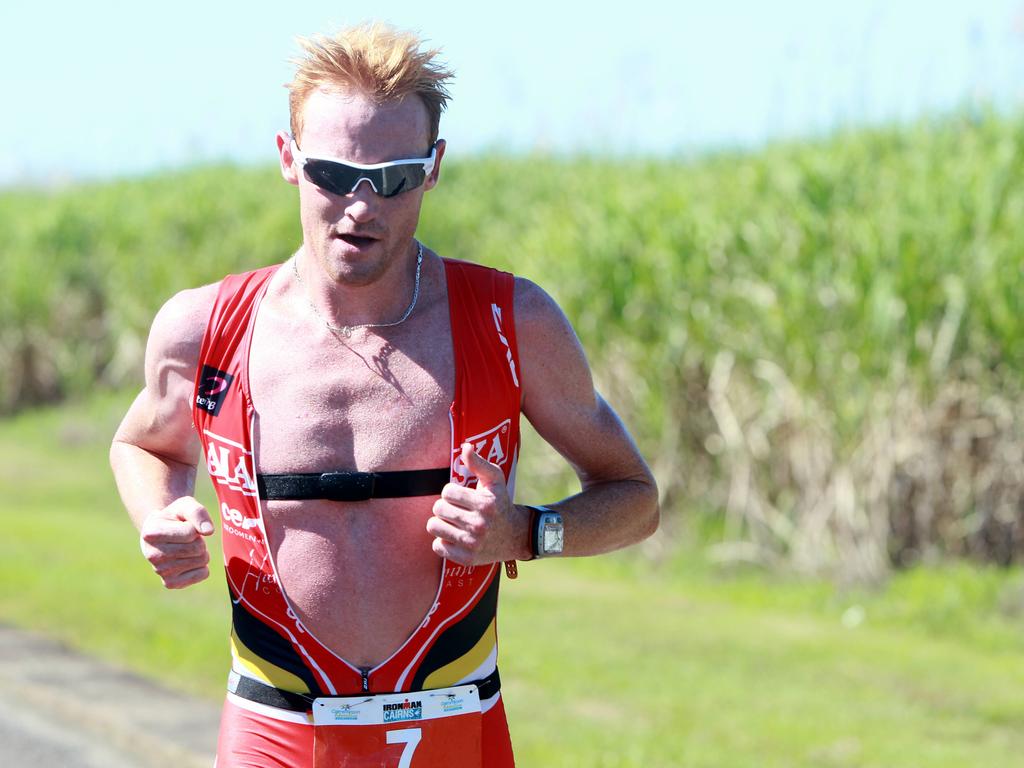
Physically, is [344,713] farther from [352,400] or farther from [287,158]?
[287,158]

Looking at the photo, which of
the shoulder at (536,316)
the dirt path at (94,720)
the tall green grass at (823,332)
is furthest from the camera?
Answer: the tall green grass at (823,332)

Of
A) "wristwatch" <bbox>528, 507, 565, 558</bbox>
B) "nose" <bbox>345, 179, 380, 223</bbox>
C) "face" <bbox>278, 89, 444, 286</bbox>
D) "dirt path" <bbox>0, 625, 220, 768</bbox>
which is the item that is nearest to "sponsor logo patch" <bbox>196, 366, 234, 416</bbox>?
"face" <bbox>278, 89, 444, 286</bbox>

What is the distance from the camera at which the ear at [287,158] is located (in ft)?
10.2

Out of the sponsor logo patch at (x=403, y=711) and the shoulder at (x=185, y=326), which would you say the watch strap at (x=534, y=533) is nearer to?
the sponsor logo patch at (x=403, y=711)

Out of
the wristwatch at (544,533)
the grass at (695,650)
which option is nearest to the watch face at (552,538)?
the wristwatch at (544,533)

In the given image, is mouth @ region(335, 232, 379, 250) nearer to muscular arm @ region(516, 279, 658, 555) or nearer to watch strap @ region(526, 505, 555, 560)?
muscular arm @ region(516, 279, 658, 555)

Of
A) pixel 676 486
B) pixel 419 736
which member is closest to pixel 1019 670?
pixel 676 486

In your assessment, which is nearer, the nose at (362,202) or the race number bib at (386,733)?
the nose at (362,202)

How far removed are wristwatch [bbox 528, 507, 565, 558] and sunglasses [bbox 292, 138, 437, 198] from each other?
64 centimetres

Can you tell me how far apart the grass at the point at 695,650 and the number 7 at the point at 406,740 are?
3.32 metres

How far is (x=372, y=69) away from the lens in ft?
9.83

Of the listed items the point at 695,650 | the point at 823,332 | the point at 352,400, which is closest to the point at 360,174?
the point at 352,400

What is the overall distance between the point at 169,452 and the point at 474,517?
2.68 feet

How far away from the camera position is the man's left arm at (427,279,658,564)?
3.16m
